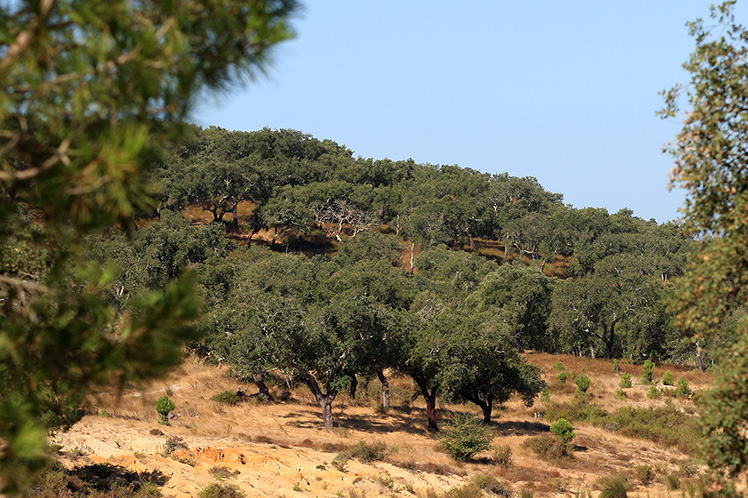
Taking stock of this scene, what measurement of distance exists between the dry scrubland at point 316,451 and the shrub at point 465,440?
621mm

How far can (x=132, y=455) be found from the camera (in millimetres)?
21609

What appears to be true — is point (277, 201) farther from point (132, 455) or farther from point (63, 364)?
point (63, 364)

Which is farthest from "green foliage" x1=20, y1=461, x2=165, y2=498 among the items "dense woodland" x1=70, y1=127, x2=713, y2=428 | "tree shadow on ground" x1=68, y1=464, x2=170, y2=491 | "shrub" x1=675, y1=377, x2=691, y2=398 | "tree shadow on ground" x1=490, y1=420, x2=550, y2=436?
"shrub" x1=675, y1=377, x2=691, y2=398

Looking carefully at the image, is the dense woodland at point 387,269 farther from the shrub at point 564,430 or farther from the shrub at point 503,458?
the shrub at point 503,458

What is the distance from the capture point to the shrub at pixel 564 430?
33000 millimetres

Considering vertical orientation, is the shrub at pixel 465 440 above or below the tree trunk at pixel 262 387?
below

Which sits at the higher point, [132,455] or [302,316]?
[302,316]

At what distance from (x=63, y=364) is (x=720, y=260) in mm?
8067

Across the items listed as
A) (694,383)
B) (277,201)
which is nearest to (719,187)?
(694,383)

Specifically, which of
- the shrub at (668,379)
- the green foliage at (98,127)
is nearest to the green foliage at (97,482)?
the green foliage at (98,127)

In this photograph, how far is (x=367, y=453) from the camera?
27125mm

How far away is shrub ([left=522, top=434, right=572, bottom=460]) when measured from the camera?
32034 millimetres

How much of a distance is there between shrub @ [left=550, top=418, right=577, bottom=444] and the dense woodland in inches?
170

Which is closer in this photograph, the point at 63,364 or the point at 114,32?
the point at 114,32
